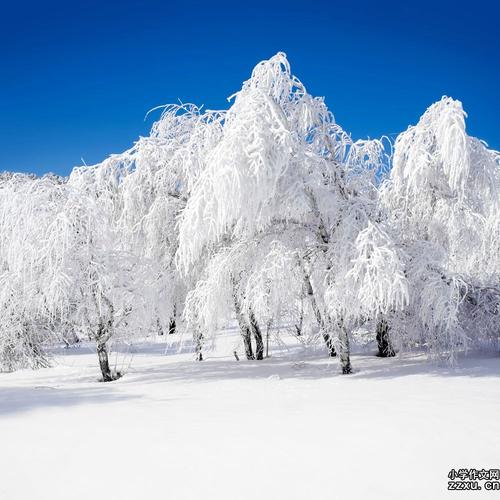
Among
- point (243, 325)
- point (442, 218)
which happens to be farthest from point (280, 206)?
point (243, 325)

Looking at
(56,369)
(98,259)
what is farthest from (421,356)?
(56,369)

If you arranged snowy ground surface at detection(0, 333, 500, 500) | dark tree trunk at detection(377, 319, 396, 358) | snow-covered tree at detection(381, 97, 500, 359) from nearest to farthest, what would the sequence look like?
snowy ground surface at detection(0, 333, 500, 500), snow-covered tree at detection(381, 97, 500, 359), dark tree trunk at detection(377, 319, 396, 358)

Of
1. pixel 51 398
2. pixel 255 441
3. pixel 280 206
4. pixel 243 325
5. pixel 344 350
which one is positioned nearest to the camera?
pixel 255 441

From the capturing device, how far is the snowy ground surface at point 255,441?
147 inches

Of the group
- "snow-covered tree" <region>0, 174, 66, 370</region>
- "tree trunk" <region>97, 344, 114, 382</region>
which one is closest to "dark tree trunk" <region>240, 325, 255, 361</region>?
"tree trunk" <region>97, 344, 114, 382</region>

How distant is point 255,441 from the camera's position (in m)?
4.66

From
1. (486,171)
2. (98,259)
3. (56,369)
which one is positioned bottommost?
(56,369)

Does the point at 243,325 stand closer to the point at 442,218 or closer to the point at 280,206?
the point at 280,206

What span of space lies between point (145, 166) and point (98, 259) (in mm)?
2887

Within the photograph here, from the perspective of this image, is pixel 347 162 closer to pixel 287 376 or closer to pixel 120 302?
pixel 287 376

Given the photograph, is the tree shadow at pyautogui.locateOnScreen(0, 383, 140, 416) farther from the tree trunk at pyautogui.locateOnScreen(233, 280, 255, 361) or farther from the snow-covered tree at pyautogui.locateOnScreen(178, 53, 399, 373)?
the tree trunk at pyautogui.locateOnScreen(233, 280, 255, 361)

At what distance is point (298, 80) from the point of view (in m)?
8.74

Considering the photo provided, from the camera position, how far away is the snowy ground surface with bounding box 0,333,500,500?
3744mm

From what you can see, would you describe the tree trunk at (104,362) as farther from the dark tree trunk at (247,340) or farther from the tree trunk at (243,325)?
the dark tree trunk at (247,340)
